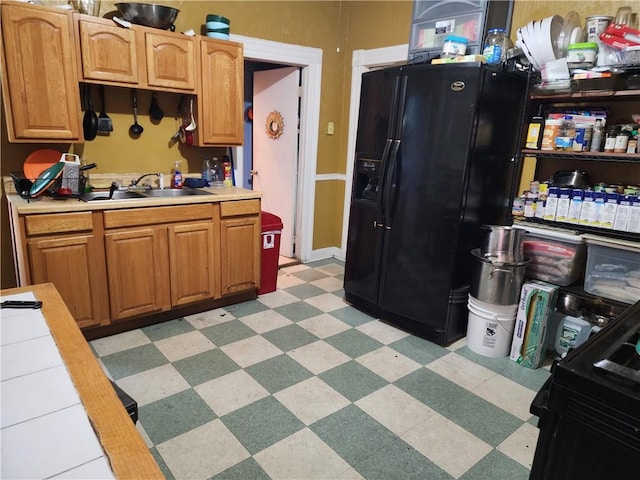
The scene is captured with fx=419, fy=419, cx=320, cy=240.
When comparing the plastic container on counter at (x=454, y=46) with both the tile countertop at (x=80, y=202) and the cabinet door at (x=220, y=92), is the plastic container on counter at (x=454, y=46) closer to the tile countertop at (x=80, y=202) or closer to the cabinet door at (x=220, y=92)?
the cabinet door at (x=220, y=92)

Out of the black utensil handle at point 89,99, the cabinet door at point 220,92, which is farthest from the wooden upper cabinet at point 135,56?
the black utensil handle at point 89,99

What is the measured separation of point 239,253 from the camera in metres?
3.30

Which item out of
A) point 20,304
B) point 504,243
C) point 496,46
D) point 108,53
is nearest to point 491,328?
point 504,243

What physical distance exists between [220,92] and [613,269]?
2904 mm

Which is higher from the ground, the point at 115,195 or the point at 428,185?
the point at 428,185

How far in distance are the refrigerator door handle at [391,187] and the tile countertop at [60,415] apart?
7.36 ft

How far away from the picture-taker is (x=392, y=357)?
2.72m

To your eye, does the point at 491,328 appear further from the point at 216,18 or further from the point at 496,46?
the point at 216,18

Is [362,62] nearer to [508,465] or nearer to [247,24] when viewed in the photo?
[247,24]

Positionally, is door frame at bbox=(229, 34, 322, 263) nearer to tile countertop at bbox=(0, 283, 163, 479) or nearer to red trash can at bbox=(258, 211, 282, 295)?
red trash can at bbox=(258, 211, 282, 295)

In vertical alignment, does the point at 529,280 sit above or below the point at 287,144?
below

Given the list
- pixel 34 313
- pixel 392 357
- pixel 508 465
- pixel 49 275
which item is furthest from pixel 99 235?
pixel 508 465

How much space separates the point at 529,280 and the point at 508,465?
1.28 meters

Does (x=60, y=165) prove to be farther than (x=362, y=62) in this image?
No
